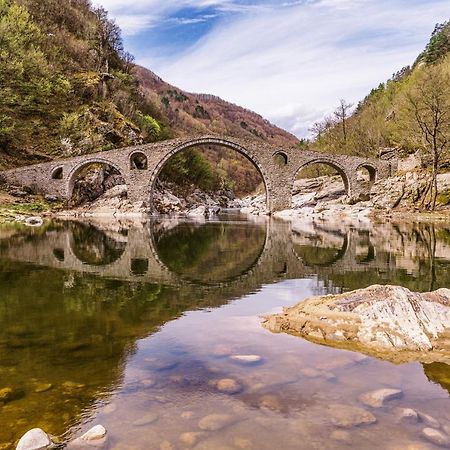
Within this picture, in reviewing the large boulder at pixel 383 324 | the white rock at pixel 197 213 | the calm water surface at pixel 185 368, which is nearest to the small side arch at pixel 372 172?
the white rock at pixel 197 213

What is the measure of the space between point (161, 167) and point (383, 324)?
43.0m

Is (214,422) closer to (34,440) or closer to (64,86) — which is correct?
(34,440)

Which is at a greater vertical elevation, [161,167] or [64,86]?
[64,86]

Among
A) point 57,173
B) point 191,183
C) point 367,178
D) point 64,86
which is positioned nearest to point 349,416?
point 57,173

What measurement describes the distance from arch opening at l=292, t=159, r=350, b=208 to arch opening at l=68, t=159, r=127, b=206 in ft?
69.6

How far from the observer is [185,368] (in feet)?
17.0

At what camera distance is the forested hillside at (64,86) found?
40.3 metres

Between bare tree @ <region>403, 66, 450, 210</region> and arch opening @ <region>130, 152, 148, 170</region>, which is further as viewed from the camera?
arch opening @ <region>130, 152, 148, 170</region>

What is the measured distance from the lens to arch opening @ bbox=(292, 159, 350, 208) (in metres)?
52.8

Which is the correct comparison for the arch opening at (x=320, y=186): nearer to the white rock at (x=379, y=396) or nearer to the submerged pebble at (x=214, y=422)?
the white rock at (x=379, y=396)

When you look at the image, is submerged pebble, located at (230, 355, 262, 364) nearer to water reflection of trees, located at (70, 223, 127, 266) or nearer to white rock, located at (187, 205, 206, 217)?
water reflection of trees, located at (70, 223, 127, 266)

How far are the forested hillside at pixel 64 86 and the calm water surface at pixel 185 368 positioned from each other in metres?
34.1

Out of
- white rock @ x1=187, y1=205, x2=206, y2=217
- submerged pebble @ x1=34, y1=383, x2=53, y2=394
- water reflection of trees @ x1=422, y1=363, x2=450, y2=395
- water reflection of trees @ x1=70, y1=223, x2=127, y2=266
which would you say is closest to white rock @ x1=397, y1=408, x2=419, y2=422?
water reflection of trees @ x1=422, y1=363, x2=450, y2=395

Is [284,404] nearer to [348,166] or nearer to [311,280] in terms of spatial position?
[311,280]
